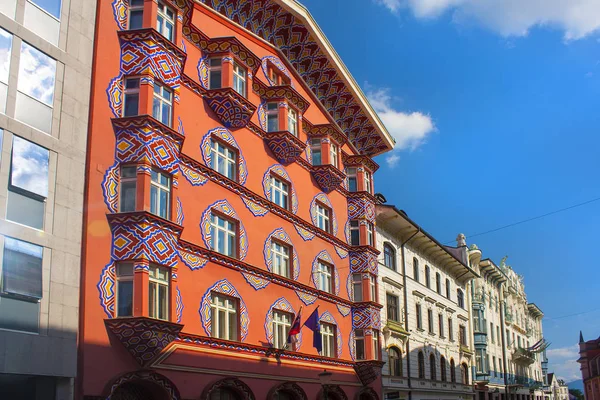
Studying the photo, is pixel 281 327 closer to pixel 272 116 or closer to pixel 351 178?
pixel 272 116

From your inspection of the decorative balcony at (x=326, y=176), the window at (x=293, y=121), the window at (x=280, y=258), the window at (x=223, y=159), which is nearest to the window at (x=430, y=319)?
the decorative balcony at (x=326, y=176)

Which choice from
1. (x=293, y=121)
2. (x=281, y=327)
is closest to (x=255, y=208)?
(x=281, y=327)

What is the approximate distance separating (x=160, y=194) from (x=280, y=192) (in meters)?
9.62

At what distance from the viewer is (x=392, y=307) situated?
41531 mm

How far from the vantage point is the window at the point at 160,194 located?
2220 cm

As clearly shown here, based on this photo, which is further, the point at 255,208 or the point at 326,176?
the point at 326,176

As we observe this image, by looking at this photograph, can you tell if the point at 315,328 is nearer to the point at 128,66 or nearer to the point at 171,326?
the point at 171,326

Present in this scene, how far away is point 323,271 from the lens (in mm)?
34188

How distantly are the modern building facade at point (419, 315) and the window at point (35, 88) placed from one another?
23853mm

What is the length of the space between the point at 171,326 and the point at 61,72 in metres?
7.96

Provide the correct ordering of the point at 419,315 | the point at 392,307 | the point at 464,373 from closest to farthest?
the point at 392,307 → the point at 419,315 → the point at 464,373

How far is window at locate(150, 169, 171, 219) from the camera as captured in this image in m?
22.2

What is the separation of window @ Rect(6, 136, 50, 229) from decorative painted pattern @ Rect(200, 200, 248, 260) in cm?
684

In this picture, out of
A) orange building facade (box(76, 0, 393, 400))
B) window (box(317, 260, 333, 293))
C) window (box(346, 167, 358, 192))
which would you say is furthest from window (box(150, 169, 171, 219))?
window (box(346, 167, 358, 192))
